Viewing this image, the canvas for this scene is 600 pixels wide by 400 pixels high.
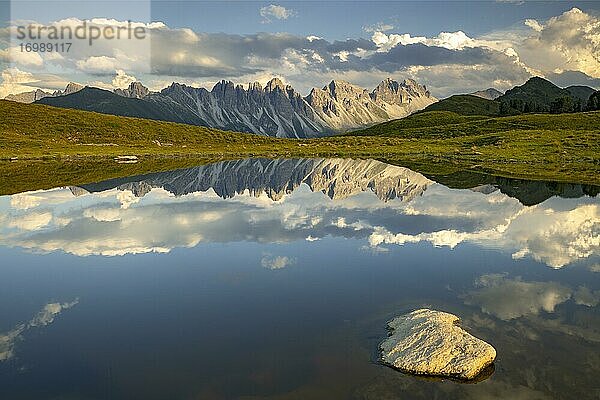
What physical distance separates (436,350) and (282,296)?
36.1 ft

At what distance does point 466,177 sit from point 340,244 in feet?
207

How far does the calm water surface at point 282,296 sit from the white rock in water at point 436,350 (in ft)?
2.06

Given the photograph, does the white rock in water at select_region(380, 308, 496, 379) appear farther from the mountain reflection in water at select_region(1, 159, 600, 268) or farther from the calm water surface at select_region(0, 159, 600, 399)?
the mountain reflection in water at select_region(1, 159, 600, 268)

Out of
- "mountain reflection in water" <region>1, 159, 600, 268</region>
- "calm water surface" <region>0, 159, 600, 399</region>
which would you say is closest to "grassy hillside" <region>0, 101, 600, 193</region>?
"mountain reflection in water" <region>1, 159, 600, 268</region>

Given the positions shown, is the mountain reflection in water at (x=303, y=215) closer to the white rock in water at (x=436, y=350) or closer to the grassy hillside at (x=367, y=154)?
the grassy hillside at (x=367, y=154)

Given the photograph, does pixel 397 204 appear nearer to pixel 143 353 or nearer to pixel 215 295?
pixel 215 295

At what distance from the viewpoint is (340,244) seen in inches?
1703

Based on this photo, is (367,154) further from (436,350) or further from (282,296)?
(436,350)

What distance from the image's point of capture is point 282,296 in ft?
94.0

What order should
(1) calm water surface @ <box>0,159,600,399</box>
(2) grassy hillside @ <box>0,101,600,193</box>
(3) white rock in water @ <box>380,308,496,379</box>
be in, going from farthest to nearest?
(2) grassy hillside @ <box>0,101,600,193</box> → (3) white rock in water @ <box>380,308,496,379</box> → (1) calm water surface @ <box>0,159,600,399</box>

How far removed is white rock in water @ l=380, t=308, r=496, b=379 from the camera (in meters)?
19.4

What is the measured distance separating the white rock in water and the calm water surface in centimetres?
63

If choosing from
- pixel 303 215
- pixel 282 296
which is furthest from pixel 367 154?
pixel 282 296

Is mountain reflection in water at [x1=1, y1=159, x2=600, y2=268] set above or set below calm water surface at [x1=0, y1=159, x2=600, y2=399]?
above
